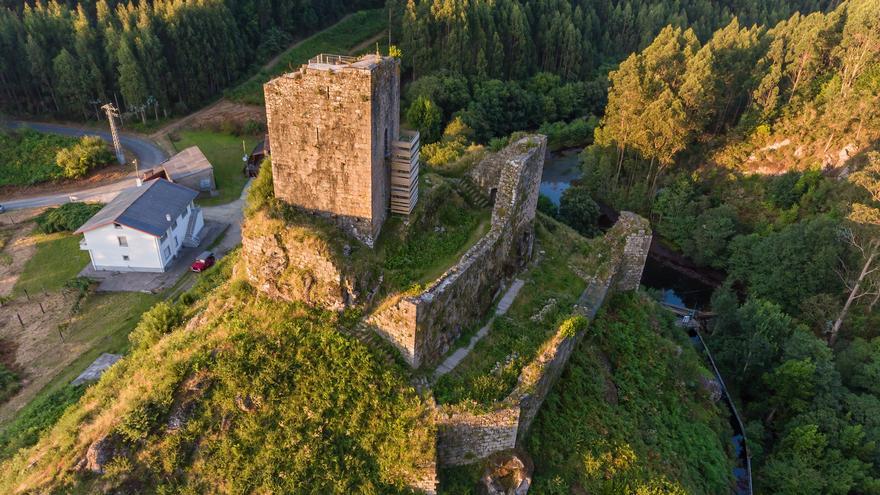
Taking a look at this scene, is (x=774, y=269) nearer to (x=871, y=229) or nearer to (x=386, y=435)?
(x=871, y=229)

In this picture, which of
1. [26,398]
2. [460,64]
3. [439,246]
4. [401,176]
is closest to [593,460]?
[439,246]

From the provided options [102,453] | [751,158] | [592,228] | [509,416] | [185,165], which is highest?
[509,416]

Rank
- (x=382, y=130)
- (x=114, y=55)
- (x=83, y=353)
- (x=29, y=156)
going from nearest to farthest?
(x=382, y=130) → (x=83, y=353) → (x=29, y=156) → (x=114, y=55)

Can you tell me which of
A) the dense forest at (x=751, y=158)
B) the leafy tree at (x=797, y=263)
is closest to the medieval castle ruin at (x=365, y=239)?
the dense forest at (x=751, y=158)

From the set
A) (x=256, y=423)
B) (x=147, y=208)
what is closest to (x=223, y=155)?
(x=147, y=208)

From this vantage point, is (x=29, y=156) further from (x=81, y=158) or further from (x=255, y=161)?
(x=255, y=161)

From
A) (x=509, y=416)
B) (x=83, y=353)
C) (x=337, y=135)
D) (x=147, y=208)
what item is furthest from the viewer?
(x=147, y=208)

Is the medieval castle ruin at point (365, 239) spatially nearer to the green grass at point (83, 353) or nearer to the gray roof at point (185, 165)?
the green grass at point (83, 353)
